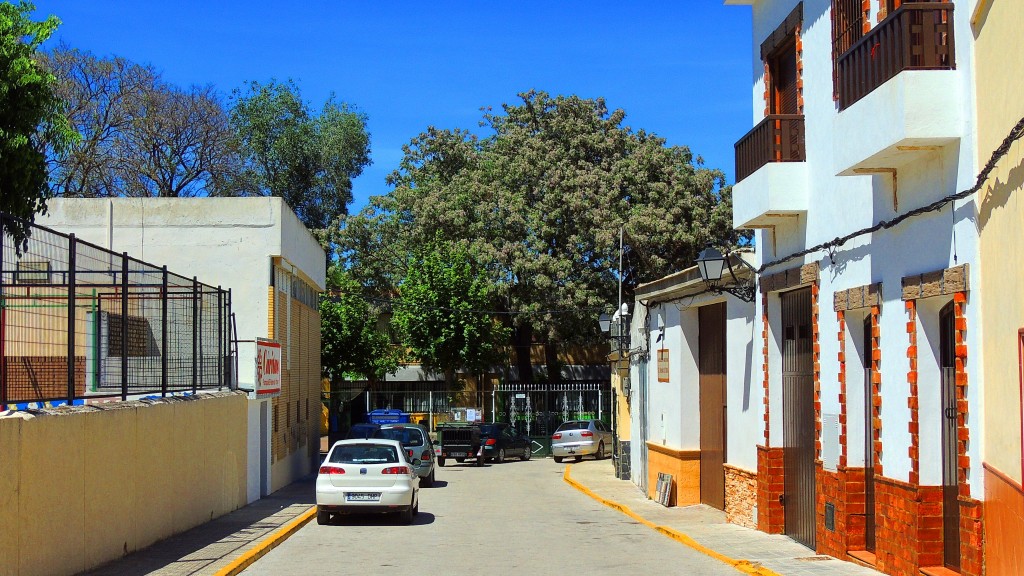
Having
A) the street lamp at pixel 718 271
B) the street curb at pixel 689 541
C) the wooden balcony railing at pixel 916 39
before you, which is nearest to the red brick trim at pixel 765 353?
the street lamp at pixel 718 271

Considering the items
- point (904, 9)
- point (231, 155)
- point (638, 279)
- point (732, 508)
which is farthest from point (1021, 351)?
point (231, 155)

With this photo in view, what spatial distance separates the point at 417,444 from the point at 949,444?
19.7m

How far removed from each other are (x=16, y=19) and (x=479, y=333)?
A: 31668mm

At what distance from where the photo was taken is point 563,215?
4666 centimetres

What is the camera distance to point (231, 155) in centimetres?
5462

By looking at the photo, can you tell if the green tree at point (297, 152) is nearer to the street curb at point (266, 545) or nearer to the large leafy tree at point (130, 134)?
the large leafy tree at point (130, 134)

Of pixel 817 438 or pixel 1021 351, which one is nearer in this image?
pixel 1021 351

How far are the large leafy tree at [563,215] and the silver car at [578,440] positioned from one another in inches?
216

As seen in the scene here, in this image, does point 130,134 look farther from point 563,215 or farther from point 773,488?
point 773,488

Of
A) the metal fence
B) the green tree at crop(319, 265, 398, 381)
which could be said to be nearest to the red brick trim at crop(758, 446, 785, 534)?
the metal fence

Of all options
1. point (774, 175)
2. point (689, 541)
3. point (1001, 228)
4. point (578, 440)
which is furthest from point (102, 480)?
point (578, 440)

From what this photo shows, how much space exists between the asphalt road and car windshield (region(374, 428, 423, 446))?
3094 mm

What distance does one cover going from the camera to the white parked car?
19.5 meters

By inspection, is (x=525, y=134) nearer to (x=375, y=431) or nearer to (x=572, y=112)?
(x=572, y=112)
